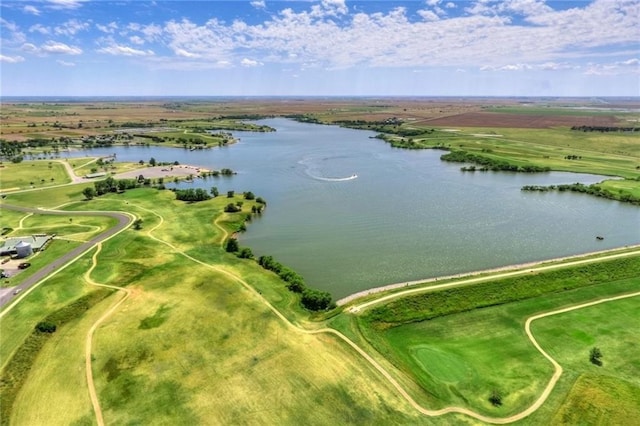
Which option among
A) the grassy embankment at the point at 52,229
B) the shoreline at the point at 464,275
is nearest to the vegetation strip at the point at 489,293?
the shoreline at the point at 464,275

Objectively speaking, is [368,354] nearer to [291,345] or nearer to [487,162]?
[291,345]

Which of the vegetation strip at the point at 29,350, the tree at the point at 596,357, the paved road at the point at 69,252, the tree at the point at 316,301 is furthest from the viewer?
the paved road at the point at 69,252

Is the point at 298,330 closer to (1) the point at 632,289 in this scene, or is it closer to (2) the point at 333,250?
(2) the point at 333,250

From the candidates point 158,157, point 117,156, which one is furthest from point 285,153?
point 117,156

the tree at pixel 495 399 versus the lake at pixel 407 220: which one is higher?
the lake at pixel 407 220

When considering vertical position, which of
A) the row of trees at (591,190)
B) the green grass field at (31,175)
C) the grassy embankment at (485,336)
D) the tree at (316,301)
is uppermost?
the green grass field at (31,175)

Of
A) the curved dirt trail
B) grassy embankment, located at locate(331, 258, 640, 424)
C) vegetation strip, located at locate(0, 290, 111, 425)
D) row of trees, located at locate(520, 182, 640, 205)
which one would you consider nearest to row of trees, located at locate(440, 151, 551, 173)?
row of trees, located at locate(520, 182, 640, 205)

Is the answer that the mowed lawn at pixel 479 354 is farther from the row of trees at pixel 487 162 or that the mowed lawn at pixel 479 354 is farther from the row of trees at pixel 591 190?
the row of trees at pixel 487 162
